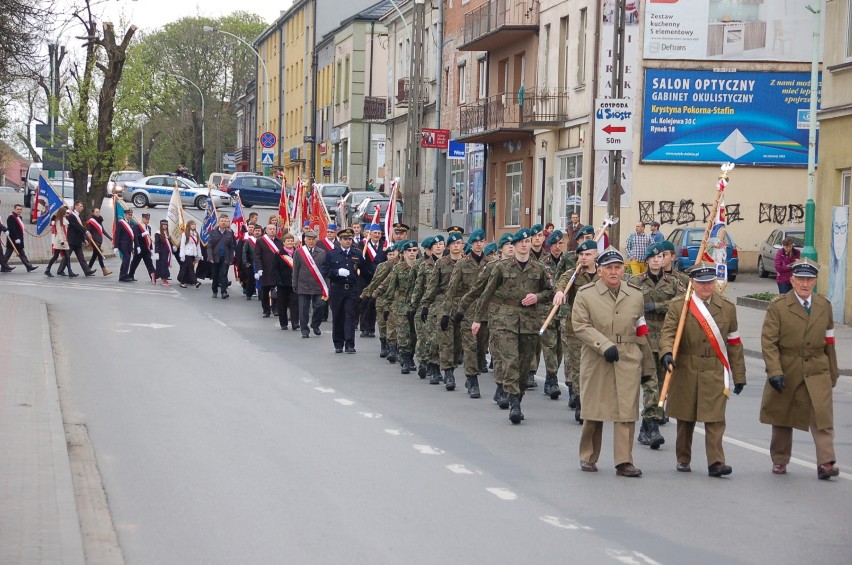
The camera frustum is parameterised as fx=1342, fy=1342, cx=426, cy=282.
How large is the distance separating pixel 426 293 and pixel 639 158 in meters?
22.7

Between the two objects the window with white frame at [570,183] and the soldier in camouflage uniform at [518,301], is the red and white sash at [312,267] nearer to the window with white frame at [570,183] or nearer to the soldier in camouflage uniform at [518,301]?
the soldier in camouflage uniform at [518,301]

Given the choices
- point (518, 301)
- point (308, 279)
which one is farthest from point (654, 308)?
point (308, 279)

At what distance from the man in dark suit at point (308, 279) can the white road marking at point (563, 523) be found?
12609mm

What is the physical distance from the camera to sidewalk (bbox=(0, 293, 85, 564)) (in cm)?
686

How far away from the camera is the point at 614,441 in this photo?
32.3 ft

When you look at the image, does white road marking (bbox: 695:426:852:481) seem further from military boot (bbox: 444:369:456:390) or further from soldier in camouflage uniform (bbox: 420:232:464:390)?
soldier in camouflage uniform (bbox: 420:232:464:390)

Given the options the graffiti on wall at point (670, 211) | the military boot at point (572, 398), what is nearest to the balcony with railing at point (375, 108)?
the graffiti on wall at point (670, 211)

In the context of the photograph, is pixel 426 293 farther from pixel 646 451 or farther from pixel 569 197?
pixel 569 197

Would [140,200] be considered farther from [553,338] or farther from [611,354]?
[611,354]

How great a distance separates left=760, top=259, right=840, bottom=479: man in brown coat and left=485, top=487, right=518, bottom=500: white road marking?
2.23m

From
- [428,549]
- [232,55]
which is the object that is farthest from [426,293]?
[232,55]

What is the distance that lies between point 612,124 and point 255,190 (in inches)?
1601

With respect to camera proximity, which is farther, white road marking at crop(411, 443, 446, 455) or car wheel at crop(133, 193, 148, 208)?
car wheel at crop(133, 193, 148, 208)

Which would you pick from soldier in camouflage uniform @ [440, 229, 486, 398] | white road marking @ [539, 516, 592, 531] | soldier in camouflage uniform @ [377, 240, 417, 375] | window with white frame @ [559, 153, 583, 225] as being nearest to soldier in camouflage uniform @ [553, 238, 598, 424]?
soldier in camouflage uniform @ [440, 229, 486, 398]
